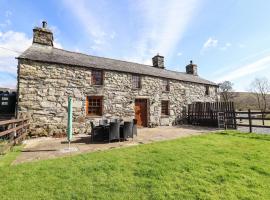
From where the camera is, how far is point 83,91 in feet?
35.8

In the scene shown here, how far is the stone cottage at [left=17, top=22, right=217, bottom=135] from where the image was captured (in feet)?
31.2

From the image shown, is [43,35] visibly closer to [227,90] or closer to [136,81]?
[136,81]

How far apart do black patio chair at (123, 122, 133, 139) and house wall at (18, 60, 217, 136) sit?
354 cm

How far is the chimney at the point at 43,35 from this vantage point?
11727 millimetres

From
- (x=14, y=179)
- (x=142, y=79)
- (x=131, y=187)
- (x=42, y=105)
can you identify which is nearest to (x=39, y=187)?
(x=14, y=179)

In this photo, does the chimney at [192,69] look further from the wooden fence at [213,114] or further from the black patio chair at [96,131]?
the black patio chair at [96,131]

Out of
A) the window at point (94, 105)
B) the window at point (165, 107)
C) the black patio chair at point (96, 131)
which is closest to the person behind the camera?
the black patio chair at point (96, 131)

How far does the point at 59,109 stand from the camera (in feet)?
33.0

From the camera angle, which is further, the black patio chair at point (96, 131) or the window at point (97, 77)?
the window at point (97, 77)

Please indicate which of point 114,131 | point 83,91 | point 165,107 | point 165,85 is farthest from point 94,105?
point 165,85

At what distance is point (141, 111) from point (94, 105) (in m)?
3.90

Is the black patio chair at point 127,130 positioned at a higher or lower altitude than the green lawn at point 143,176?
higher

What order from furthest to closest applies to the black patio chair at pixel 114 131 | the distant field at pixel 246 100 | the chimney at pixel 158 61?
the distant field at pixel 246 100 < the chimney at pixel 158 61 < the black patio chair at pixel 114 131

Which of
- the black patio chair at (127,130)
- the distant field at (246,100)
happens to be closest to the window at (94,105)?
the black patio chair at (127,130)
